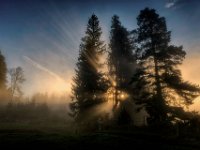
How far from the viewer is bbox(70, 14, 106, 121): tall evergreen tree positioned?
34734 millimetres

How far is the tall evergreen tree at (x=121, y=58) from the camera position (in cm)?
3951

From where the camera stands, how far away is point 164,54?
91.6 feet

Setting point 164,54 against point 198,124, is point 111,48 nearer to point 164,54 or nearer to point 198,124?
point 164,54

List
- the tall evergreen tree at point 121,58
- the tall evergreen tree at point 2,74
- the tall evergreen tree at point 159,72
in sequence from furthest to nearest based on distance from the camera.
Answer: the tall evergreen tree at point 2,74 < the tall evergreen tree at point 121,58 < the tall evergreen tree at point 159,72

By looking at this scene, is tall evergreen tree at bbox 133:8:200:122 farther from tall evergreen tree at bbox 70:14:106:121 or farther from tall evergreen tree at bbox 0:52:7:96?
tall evergreen tree at bbox 0:52:7:96

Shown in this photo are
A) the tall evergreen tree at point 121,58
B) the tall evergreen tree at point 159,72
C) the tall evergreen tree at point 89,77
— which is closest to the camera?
the tall evergreen tree at point 159,72

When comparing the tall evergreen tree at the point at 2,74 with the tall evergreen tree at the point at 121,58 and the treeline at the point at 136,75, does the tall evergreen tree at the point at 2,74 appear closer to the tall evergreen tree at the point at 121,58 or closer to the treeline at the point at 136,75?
the treeline at the point at 136,75

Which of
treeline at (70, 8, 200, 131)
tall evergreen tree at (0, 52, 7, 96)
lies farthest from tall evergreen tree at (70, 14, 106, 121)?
tall evergreen tree at (0, 52, 7, 96)

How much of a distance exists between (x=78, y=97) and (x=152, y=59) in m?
13.7

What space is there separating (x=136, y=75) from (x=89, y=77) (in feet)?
29.6

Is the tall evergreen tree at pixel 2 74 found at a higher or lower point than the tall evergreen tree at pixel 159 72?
higher

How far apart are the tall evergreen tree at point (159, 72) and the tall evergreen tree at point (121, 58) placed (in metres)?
9.26

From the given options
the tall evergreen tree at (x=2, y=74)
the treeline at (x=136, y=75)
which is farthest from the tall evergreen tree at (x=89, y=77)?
the tall evergreen tree at (x=2, y=74)

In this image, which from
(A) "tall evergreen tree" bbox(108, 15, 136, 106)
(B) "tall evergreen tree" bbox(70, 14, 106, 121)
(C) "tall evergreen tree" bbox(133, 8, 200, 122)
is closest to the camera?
(C) "tall evergreen tree" bbox(133, 8, 200, 122)
